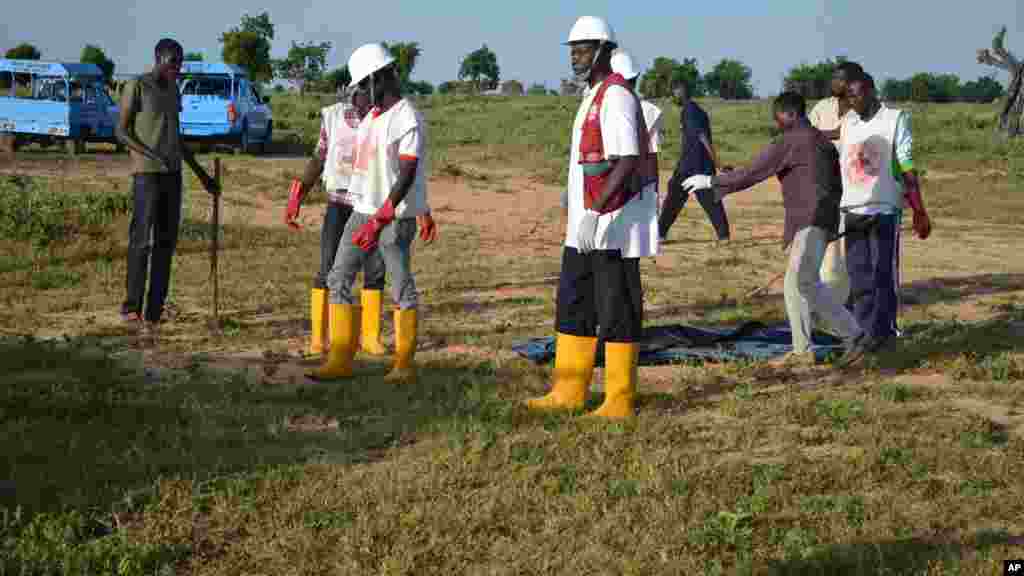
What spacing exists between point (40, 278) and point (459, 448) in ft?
22.1

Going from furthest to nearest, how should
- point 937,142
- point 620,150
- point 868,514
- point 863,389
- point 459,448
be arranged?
point 937,142, point 863,389, point 620,150, point 459,448, point 868,514

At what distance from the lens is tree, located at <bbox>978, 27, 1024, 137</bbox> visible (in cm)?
4091

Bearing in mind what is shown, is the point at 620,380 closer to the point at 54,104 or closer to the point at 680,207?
the point at 680,207

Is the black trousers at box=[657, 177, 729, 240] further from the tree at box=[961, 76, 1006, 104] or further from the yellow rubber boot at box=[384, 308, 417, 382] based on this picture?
the tree at box=[961, 76, 1006, 104]

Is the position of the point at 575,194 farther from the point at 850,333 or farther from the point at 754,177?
the point at 850,333

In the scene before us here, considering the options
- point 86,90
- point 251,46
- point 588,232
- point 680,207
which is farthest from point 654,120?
point 251,46

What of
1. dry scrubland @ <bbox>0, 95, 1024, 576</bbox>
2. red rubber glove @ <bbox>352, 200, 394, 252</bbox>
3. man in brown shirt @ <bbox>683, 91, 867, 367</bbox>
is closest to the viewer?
dry scrubland @ <bbox>0, 95, 1024, 576</bbox>

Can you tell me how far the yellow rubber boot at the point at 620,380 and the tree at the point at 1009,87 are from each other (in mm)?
37009

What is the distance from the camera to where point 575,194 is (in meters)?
6.66

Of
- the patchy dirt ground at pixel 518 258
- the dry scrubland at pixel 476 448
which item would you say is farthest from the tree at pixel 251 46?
the dry scrubland at pixel 476 448

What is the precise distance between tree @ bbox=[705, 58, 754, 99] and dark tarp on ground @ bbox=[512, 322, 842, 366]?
98.8 meters

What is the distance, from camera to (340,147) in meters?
8.32

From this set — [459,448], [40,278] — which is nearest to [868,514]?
[459,448]

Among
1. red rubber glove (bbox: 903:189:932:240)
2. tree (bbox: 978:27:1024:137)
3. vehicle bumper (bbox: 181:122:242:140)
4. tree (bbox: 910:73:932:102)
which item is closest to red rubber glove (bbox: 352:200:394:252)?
red rubber glove (bbox: 903:189:932:240)
